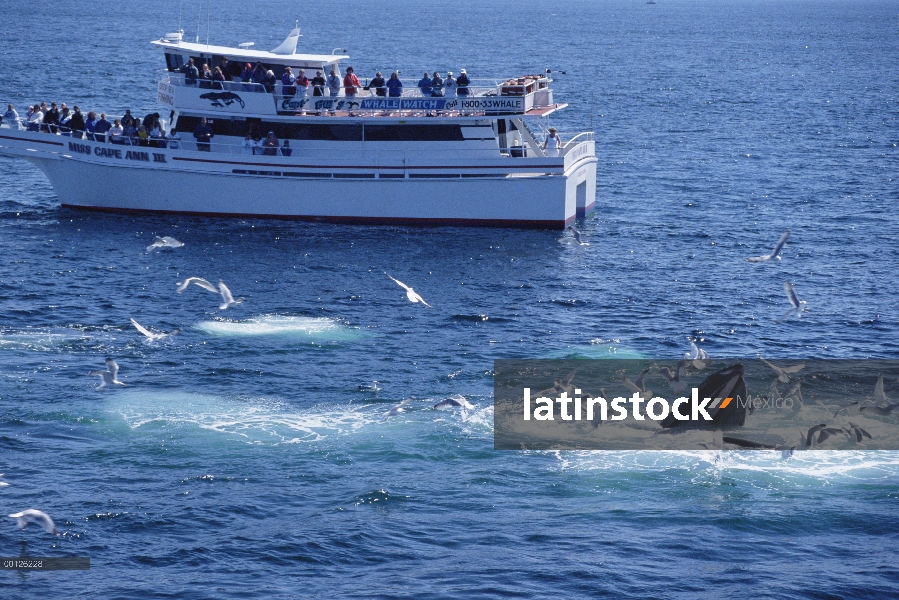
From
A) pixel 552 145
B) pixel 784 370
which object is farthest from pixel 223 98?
pixel 784 370

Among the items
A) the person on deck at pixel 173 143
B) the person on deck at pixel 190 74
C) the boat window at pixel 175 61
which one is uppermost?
the boat window at pixel 175 61

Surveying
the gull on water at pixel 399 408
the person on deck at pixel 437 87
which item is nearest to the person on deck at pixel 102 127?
the person on deck at pixel 437 87

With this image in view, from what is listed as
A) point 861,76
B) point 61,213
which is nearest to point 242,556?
point 61,213

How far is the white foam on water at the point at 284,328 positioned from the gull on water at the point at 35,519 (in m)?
15.4

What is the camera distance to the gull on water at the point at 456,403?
33.9 m

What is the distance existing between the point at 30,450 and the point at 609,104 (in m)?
81.9

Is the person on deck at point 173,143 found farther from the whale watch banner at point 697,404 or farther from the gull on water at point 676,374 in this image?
the gull on water at point 676,374

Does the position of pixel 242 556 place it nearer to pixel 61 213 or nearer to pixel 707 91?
pixel 61 213

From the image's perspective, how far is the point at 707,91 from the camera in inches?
4830

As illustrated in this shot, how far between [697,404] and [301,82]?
2742 cm

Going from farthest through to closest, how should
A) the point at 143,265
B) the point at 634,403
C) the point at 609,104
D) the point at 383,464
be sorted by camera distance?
the point at 609,104, the point at 143,265, the point at 634,403, the point at 383,464

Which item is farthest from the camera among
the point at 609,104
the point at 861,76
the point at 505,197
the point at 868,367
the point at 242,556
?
the point at 861,76

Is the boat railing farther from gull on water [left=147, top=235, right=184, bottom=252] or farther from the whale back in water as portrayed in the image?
the whale back in water

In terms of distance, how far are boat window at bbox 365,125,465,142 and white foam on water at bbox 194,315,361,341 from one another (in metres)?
13.7
